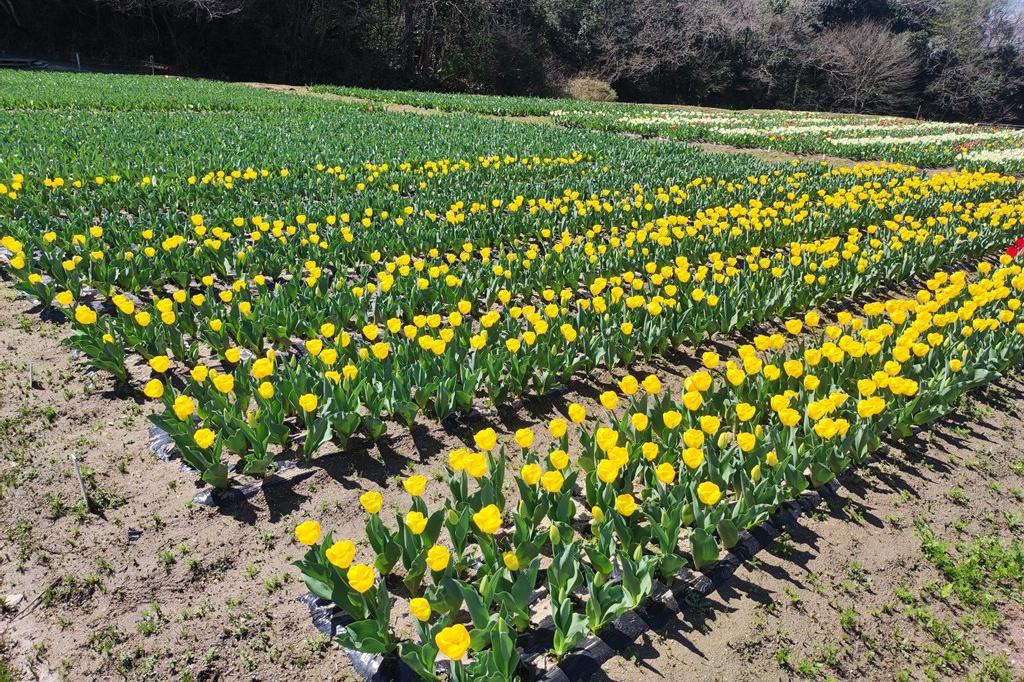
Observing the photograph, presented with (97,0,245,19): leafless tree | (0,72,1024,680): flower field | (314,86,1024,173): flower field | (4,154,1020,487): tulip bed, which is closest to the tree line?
(97,0,245,19): leafless tree

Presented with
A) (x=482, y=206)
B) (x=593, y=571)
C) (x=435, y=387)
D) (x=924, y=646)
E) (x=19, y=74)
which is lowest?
(x=924, y=646)

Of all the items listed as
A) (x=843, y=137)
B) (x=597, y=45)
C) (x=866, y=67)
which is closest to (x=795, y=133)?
(x=843, y=137)

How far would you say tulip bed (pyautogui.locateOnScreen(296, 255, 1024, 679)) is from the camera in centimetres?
268

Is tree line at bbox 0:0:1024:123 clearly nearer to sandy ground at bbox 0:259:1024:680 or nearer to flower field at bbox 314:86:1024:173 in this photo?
flower field at bbox 314:86:1024:173

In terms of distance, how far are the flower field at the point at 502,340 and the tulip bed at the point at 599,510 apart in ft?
0.06

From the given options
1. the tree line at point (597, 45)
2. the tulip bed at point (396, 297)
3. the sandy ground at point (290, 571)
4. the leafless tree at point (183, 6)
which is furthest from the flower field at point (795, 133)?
the sandy ground at point (290, 571)

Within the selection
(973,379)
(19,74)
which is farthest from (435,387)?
(19,74)

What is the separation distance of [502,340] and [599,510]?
2311 millimetres

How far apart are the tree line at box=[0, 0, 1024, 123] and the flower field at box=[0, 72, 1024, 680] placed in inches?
1095

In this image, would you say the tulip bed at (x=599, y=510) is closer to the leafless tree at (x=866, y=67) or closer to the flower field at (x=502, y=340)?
the flower field at (x=502, y=340)

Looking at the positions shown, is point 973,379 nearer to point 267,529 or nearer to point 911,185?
point 267,529

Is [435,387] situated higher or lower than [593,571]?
higher

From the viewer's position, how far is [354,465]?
4.04 metres

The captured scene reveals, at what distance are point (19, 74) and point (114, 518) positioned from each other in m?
28.2
